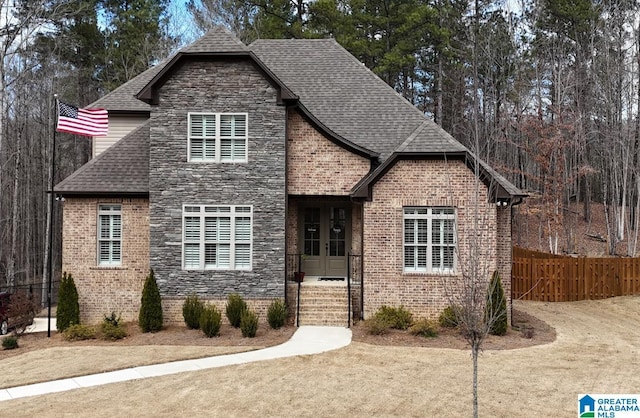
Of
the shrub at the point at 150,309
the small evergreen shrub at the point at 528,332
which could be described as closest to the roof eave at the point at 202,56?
the shrub at the point at 150,309

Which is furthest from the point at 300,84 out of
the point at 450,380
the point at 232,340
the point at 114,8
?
the point at 114,8

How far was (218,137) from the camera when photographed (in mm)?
13547

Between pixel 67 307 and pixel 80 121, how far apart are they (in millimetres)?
5164

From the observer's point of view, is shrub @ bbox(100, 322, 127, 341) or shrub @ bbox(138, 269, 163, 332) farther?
shrub @ bbox(138, 269, 163, 332)

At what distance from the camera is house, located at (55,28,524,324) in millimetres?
13117

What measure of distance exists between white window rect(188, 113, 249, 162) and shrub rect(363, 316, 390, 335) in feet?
18.0

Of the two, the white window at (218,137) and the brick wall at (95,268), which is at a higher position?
the white window at (218,137)

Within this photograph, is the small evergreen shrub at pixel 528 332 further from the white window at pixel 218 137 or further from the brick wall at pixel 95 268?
the brick wall at pixel 95 268

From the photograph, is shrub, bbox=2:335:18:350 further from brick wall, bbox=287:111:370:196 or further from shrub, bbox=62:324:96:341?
brick wall, bbox=287:111:370:196

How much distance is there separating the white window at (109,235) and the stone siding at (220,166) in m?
1.24

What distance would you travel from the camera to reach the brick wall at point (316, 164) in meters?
14.2

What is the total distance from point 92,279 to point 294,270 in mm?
5659

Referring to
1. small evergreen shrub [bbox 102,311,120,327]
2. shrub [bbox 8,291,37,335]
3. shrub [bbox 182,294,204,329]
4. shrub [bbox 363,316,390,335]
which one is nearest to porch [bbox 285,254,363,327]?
shrub [bbox 363,316,390,335]

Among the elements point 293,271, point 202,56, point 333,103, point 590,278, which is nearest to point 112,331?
point 293,271
